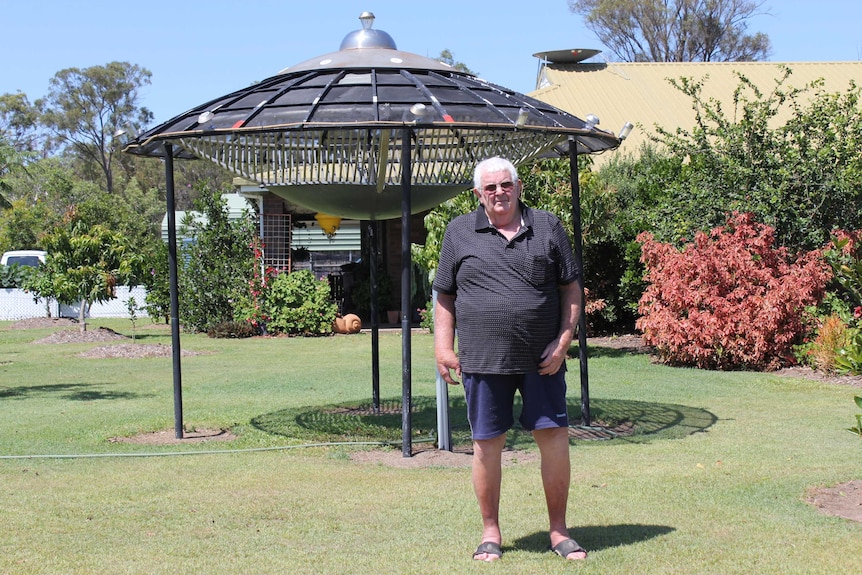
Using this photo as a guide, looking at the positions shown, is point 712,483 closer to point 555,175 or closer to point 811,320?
point 811,320

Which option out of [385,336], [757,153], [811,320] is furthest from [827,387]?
[385,336]

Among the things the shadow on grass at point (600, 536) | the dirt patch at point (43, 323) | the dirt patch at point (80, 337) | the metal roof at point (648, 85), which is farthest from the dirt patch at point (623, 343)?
the dirt patch at point (43, 323)

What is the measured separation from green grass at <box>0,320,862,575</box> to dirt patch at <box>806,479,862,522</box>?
96 millimetres

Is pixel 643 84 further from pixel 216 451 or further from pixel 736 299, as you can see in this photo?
pixel 216 451

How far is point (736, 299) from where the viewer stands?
1339 cm

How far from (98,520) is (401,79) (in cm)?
427

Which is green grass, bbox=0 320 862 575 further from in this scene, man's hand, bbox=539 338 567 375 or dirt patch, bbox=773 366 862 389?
man's hand, bbox=539 338 567 375

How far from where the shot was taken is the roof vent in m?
8.93

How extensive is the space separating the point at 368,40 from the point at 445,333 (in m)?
4.51

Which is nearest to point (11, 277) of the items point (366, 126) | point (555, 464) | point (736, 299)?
point (736, 299)

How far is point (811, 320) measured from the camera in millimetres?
13078

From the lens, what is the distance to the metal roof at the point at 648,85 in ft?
85.7

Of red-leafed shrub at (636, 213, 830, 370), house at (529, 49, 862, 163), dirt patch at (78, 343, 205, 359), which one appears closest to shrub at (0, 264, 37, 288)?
dirt patch at (78, 343, 205, 359)

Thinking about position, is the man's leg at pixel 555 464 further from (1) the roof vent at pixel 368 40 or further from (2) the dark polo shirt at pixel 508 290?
(1) the roof vent at pixel 368 40
